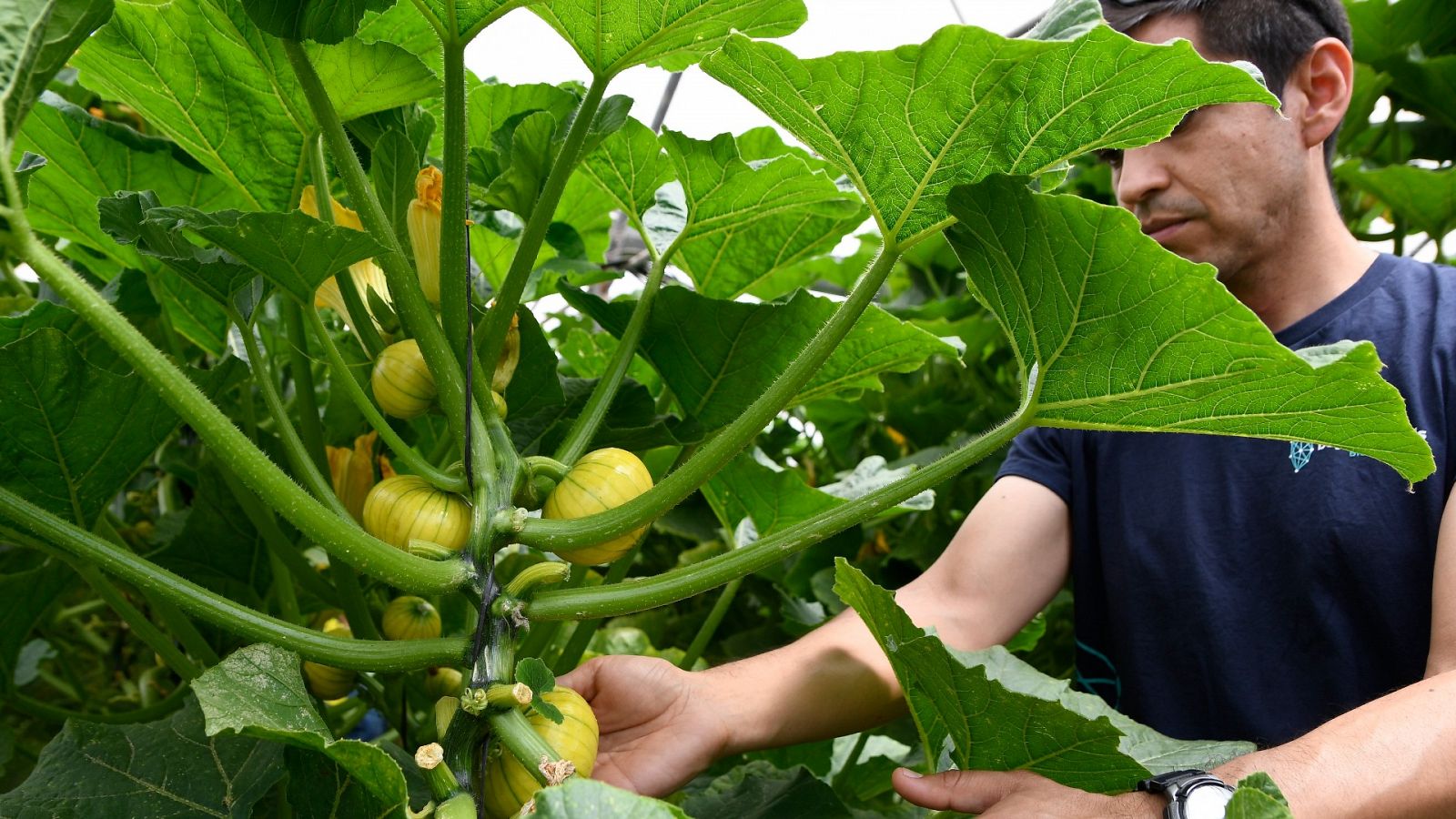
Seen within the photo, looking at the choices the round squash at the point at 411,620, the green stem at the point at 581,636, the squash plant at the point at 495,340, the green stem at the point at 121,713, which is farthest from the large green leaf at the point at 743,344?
the green stem at the point at 121,713

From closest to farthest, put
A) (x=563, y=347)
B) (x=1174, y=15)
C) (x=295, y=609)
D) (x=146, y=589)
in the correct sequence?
(x=146, y=589), (x=295, y=609), (x=563, y=347), (x=1174, y=15)

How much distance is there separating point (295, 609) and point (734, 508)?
401mm

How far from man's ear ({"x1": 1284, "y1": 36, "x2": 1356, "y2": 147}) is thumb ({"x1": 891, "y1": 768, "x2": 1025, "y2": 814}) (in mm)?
978

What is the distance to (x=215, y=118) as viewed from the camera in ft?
2.51

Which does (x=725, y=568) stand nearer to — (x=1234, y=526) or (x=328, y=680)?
(x=328, y=680)

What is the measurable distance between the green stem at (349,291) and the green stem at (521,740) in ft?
0.90

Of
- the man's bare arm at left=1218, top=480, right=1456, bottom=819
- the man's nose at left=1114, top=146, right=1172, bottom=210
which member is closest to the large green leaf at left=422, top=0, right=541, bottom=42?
the man's bare arm at left=1218, top=480, right=1456, bottom=819

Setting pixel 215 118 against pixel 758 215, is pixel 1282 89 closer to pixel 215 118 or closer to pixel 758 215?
pixel 758 215

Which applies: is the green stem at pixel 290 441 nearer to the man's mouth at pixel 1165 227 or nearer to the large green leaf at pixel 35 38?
the large green leaf at pixel 35 38

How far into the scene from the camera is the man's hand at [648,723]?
0.92 metres

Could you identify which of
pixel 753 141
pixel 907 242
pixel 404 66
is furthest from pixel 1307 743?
pixel 404 66

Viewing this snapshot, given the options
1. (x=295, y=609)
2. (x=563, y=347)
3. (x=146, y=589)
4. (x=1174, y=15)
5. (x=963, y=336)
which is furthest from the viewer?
(x=963, y=336)

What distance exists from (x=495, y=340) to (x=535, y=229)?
76mm

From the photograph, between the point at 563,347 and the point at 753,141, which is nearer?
the point at 753,141
